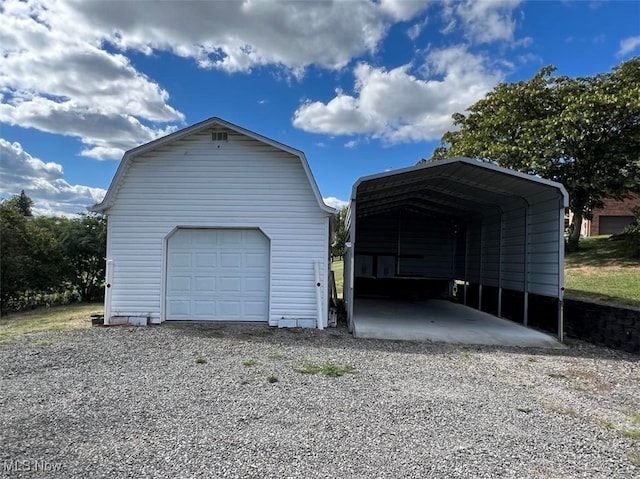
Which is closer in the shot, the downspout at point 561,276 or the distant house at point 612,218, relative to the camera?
the downspout at point 561,276

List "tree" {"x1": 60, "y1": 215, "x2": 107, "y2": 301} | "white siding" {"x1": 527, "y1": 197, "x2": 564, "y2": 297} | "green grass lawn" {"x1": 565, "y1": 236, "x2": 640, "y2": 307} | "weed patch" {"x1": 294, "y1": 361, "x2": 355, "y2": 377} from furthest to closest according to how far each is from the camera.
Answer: "tree" {"x1": 60, "y1": 215, "x2": 107, "y2": 301} → "green grass lawn" {"x1": 565, "y1": 236, "x2": 640, "y2": 307} → "white siding" {"x1": 527, "y1": 197, "x2": 564, "y2": 297} → "weed patch" {"x1": 294, "y1": 361, "x2": 355, "y2": 377}

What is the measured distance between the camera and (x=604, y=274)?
14188 mm

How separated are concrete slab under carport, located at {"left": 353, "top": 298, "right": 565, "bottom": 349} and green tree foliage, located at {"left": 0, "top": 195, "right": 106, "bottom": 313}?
9.69 metres

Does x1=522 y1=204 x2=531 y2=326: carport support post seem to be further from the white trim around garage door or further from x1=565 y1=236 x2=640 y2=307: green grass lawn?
the white trim around garage door

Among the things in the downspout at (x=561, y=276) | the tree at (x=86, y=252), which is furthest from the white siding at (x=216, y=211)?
the tree at (x=86, y=252)

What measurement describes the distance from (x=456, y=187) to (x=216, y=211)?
5997 mm

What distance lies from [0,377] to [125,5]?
6948 millimetres

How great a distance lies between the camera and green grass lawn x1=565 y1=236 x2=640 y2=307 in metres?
10.7

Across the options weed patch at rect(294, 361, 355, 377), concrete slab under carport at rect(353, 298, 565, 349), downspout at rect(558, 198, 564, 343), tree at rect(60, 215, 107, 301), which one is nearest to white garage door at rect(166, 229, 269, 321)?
concrete slab under carport at rect(353, 298, 565, 349)

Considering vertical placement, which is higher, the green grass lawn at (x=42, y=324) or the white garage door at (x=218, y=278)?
the white garage door at (x=218, y=278)

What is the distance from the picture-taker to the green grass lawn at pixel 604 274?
35.0 feet

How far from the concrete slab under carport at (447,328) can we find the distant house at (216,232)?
144 cm

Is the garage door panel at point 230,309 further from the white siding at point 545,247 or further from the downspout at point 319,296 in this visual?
the white siding at point 545,247

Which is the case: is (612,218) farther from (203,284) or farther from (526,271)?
(203,284)
